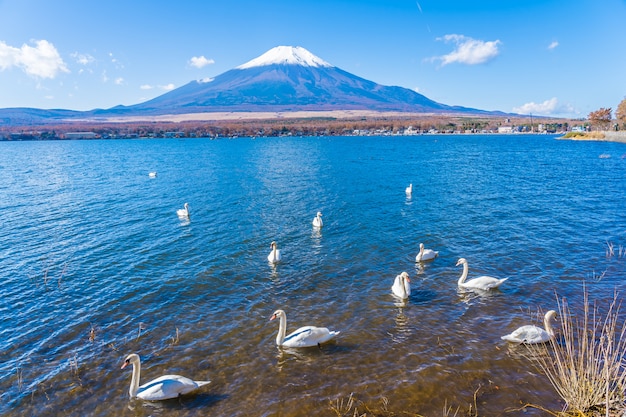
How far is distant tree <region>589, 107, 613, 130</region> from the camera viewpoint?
141250 millimetres

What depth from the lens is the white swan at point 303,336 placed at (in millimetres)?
12453

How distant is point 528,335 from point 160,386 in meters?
11.4

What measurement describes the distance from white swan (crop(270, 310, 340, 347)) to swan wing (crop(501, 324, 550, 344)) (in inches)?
229

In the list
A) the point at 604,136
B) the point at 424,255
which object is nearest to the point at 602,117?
the point at 604,136

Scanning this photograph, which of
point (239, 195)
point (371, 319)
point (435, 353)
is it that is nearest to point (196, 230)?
point (239, 195)

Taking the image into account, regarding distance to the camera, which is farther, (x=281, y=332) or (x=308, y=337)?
(x=281, y=332)

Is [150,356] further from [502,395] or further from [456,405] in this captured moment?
[502,395]

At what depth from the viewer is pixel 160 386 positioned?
404 inches

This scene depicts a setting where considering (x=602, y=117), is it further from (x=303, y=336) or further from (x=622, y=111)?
(x=303, y=336)

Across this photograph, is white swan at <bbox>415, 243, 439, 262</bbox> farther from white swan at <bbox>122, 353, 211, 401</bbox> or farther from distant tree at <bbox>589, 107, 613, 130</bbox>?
distant tree at <bbox>589, 107, 613, 130</bbox>

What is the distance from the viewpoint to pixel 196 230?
2831cm

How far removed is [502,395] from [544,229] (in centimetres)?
1963

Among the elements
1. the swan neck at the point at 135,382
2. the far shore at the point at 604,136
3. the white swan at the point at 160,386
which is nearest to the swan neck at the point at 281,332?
the white swan at the point at 160,386

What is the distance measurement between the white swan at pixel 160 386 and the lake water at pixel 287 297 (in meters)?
0.25
